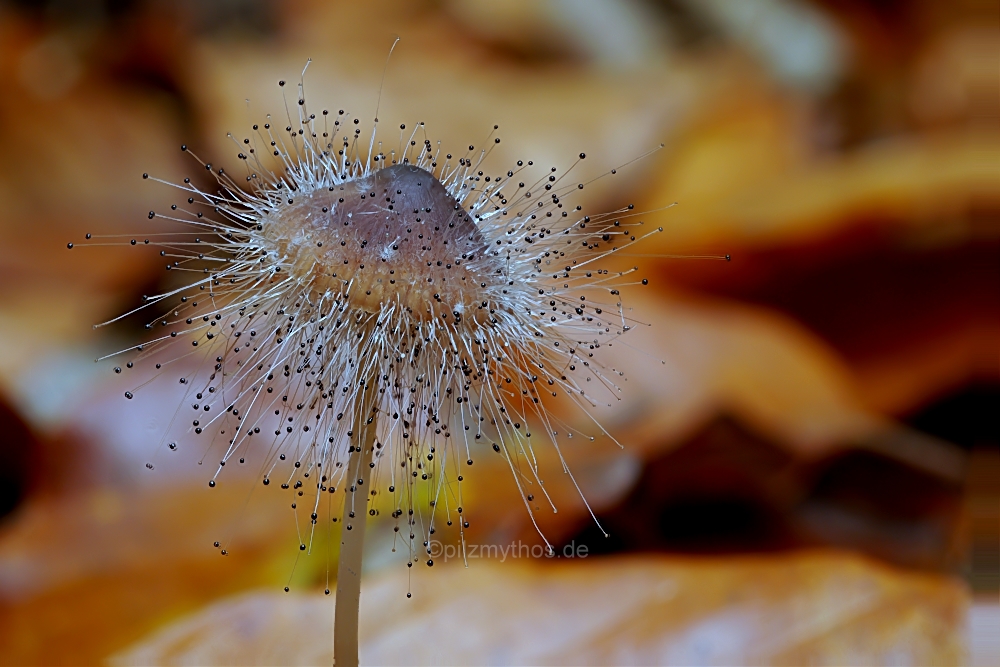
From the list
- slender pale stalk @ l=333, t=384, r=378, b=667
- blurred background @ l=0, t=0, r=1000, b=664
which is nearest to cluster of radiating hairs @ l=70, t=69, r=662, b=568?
slender pale stalk @ l=333, t=384, r=378, b=667

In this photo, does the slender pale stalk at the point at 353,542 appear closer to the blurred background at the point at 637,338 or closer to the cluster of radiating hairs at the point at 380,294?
the cluster of radiating hairs at the point at 380,294

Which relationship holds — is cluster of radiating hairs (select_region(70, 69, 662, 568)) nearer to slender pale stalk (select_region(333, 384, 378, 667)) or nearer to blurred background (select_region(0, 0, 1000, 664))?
slender pale stalk (select_region(333, 384, 378, 667))

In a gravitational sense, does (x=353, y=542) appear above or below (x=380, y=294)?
below

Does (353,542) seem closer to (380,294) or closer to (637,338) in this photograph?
(380,294)

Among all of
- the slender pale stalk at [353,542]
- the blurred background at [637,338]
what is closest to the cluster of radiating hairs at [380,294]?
the slender pale stalk at [353,542]

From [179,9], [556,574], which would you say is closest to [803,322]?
[556,574]

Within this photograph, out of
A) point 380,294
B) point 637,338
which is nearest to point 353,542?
point 380,294

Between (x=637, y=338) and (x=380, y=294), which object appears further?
(x=637, y=338)
